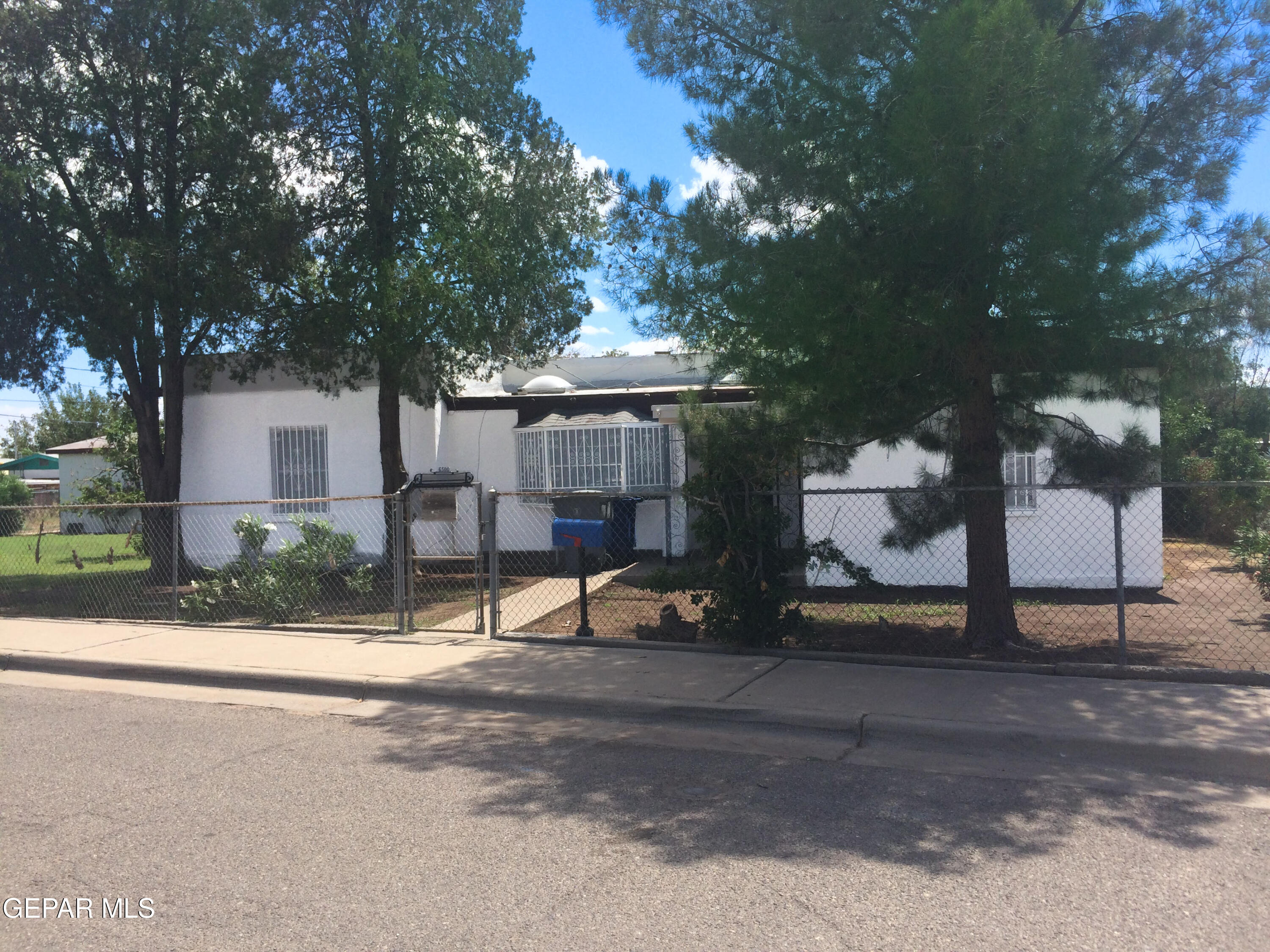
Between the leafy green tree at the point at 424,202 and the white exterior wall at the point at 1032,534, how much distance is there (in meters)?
5.07

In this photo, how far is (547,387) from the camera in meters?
17.6

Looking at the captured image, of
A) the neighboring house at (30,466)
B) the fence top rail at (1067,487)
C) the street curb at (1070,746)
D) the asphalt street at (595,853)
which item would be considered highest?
the neighboring house at (30,466)

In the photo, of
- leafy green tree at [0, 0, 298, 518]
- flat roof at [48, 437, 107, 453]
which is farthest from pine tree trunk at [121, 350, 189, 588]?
flat roof at [48, 437, 107, 453]

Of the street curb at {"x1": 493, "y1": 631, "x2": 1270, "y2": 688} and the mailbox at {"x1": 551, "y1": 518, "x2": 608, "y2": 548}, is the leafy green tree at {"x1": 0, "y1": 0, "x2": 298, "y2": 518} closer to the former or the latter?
the mailbox at {"x1": 551, "y1": 518, "x2": 608, "y2": 548}

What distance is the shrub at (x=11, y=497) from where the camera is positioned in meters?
30.4

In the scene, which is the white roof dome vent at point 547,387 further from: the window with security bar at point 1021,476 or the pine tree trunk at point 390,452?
the window with security bar at point 1021,476

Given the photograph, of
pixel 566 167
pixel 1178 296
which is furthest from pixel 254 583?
pixel 1178 296

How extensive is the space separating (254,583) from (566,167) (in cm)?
736

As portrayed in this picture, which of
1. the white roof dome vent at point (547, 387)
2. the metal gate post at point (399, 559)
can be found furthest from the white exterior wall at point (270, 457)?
the metal gate post at point (399, 559)

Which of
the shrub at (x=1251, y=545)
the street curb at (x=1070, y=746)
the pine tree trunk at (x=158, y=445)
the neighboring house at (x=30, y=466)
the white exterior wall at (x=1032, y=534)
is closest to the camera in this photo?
the street curb at (x=1070, y=746)

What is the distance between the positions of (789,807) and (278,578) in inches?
312

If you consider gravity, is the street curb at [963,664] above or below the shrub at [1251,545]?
below

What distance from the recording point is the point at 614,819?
5.04m

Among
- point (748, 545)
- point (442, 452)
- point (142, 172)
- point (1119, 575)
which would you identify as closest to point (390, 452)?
point (442, 452)
